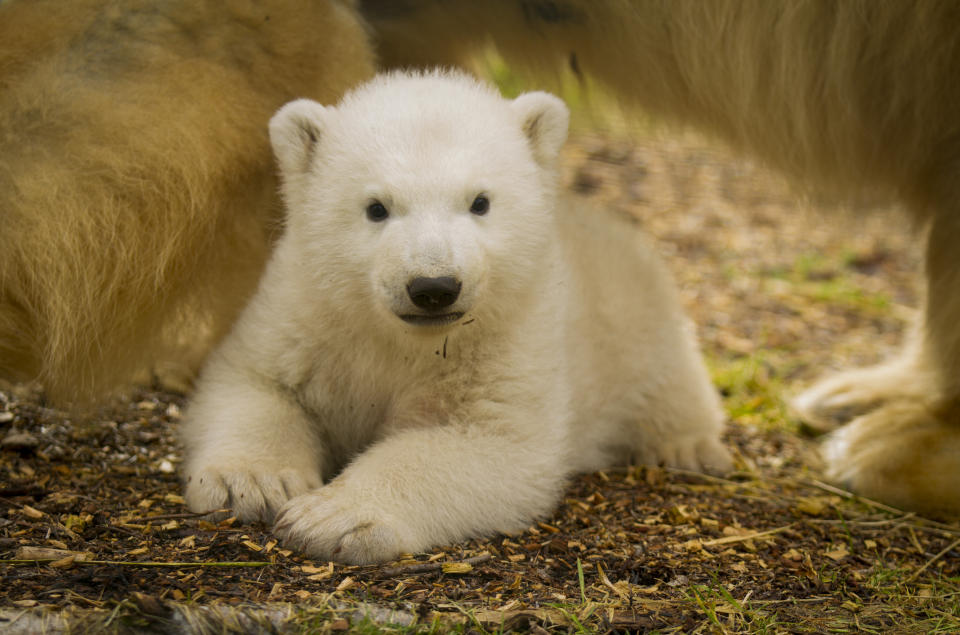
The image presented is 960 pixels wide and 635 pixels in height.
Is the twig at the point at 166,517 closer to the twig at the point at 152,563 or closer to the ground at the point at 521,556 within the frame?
the ground at the point at 521,556

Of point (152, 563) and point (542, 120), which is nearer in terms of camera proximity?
point (152, 563)

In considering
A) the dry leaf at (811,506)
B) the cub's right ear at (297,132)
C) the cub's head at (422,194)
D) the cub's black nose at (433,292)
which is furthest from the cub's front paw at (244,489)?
the dry leaf at (811,506)

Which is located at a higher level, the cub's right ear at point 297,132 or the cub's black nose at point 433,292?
the cub's right ear at point 297,132

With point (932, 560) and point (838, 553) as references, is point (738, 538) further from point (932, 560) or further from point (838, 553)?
point (932, 560)

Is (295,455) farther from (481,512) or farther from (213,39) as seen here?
(213,39)

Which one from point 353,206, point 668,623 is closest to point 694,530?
point 668,623

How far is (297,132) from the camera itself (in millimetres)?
2418

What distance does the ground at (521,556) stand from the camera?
199cm

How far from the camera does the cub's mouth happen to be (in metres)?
2.19

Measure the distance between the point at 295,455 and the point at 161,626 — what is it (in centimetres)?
68

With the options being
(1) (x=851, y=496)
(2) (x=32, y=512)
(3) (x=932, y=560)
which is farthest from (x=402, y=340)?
(1) (x=851, y=496)

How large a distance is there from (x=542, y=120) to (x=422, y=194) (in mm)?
470

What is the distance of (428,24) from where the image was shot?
2.97 meters

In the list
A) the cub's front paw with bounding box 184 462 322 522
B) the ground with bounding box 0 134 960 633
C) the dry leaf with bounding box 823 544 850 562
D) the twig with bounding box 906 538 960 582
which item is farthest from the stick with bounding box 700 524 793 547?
the cub's front paw with bounding box 184 462 322 522
